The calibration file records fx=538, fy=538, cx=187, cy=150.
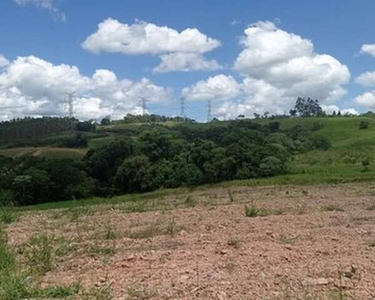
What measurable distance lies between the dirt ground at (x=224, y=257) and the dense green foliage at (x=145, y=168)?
3476cm

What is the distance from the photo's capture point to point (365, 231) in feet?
29.1

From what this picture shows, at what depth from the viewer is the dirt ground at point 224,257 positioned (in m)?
5.66

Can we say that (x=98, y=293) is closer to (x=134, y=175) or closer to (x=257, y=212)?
(x=257, y=212)

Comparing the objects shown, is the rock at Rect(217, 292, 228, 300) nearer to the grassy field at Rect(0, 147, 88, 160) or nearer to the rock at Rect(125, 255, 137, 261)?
the rock at Rect(125, 255, 137, 261)

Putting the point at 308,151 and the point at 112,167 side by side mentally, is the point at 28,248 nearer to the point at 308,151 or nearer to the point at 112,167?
the point at 112,167

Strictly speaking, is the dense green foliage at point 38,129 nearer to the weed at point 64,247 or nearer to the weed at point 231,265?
the weed at point 64,247

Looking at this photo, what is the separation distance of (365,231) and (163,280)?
417cm

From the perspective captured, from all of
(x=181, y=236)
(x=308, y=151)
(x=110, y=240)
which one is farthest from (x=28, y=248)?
(x=308, y=151)

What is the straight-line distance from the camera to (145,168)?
48188mm

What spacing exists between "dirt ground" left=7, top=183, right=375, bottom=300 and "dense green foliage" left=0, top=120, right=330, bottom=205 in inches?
1368

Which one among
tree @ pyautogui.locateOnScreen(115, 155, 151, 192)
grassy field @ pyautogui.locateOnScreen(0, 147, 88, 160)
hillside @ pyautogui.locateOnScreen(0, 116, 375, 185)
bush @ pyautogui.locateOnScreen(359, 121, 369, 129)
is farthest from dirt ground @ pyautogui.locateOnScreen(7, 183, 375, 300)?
bush @ pyautogui.locateOnScreen(359, 121, 369, 129)

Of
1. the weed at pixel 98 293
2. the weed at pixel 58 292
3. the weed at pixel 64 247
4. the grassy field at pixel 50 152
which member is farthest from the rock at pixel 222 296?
the grassy field at pixel 50 152

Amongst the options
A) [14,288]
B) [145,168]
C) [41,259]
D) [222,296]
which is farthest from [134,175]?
[222,296]

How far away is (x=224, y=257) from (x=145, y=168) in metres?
41.3
